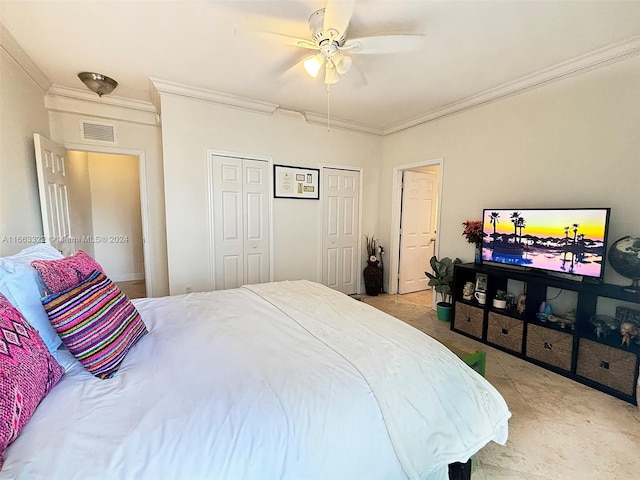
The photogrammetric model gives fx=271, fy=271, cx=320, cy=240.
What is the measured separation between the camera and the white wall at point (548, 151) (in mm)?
2176

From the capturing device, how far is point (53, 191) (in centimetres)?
273

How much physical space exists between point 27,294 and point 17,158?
2035 mm

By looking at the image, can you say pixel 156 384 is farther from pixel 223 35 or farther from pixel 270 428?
pixel 223 35

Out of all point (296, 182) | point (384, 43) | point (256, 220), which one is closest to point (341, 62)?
point (384, 43)

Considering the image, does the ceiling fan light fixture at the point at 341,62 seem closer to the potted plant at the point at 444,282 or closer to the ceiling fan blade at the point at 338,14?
the ceiling fan blade at the point at 338,14

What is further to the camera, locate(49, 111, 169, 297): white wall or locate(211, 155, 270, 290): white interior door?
locate(211, 155, 270, 290): white interior door

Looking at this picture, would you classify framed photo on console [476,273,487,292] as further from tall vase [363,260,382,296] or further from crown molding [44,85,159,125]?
crown molding [44,85,159,125]

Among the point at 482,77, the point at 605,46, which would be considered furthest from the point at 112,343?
the point at 605,46

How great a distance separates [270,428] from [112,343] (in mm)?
771

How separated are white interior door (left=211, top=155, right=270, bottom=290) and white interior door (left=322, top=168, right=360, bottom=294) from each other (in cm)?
92

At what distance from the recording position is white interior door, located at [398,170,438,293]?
436 centimetres

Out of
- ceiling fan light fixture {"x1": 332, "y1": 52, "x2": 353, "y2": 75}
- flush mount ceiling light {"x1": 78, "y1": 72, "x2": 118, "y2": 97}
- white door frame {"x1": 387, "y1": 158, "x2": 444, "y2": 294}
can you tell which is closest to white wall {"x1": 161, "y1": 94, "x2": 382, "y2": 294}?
flush mount ceiling light {"x1": 78, "y1": 72, "x2": 118, "y2": 97}

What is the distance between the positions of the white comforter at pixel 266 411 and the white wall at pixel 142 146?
2.56 metres

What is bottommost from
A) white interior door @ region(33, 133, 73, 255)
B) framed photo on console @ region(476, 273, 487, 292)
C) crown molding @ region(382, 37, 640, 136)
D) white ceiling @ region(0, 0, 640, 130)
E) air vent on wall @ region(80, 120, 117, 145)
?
framed photo on console @ region(476, 273, 487, 292)
